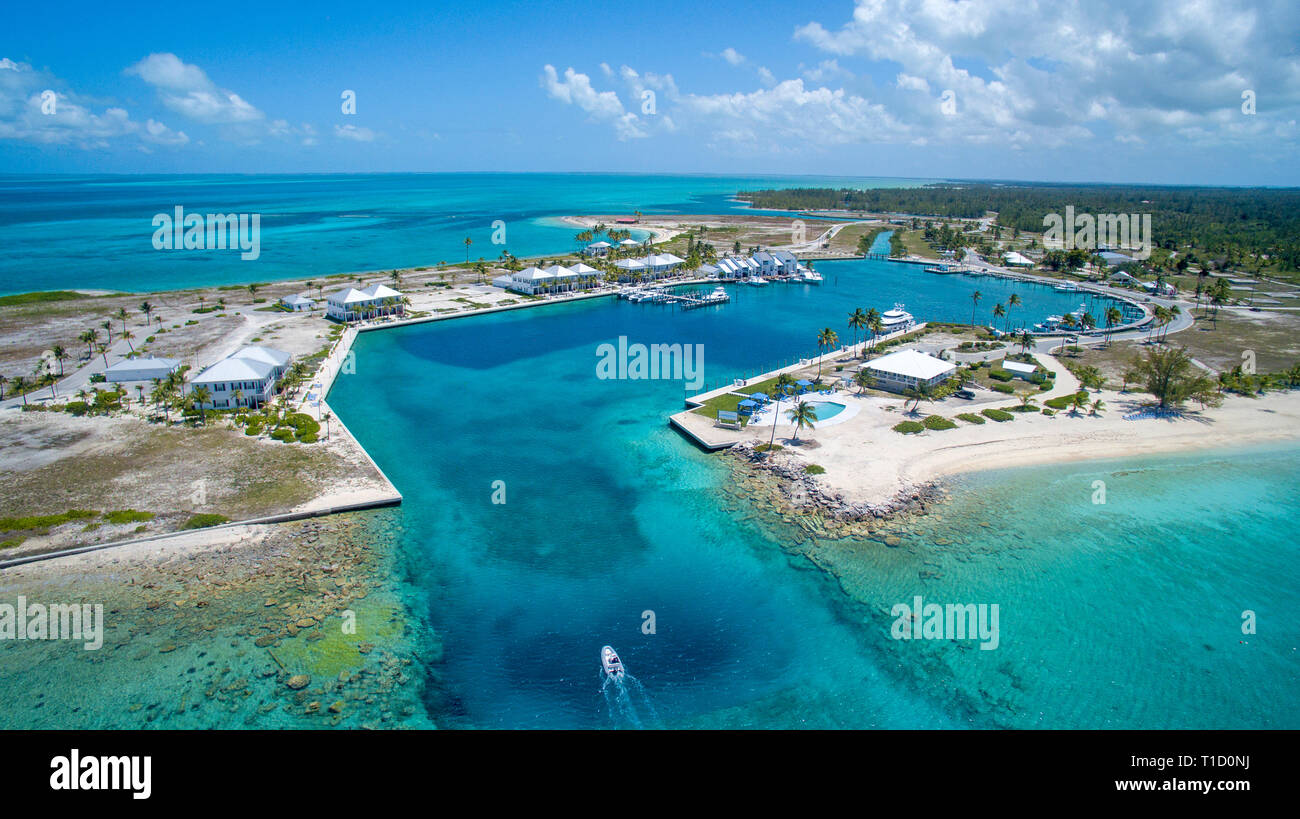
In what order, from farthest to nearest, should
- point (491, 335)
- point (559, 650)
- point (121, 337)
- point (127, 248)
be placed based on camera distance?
point (127, 248) < point (491, 335) < point (121, 337) < point (559, 650)

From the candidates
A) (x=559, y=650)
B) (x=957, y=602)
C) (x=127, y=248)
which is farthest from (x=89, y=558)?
(x=127, y=248)

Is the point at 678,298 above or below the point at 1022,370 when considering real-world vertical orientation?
above

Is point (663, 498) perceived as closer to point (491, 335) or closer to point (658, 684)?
point (658, 684)

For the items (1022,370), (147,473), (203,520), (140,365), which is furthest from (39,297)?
(1022,370)

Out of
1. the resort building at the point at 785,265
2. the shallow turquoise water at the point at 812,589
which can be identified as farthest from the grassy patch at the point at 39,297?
the resort building at the point at 785,265

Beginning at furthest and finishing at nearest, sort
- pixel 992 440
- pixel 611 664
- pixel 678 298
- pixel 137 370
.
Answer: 1. pixel 678 298
2. pixel 137 370
3. pixel 992 440
4. pixel 611 664

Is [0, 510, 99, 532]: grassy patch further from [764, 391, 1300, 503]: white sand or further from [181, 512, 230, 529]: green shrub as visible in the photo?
[764, 391, 1300, 503]: white sand

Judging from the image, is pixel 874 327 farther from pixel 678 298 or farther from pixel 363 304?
pixel 363 304
